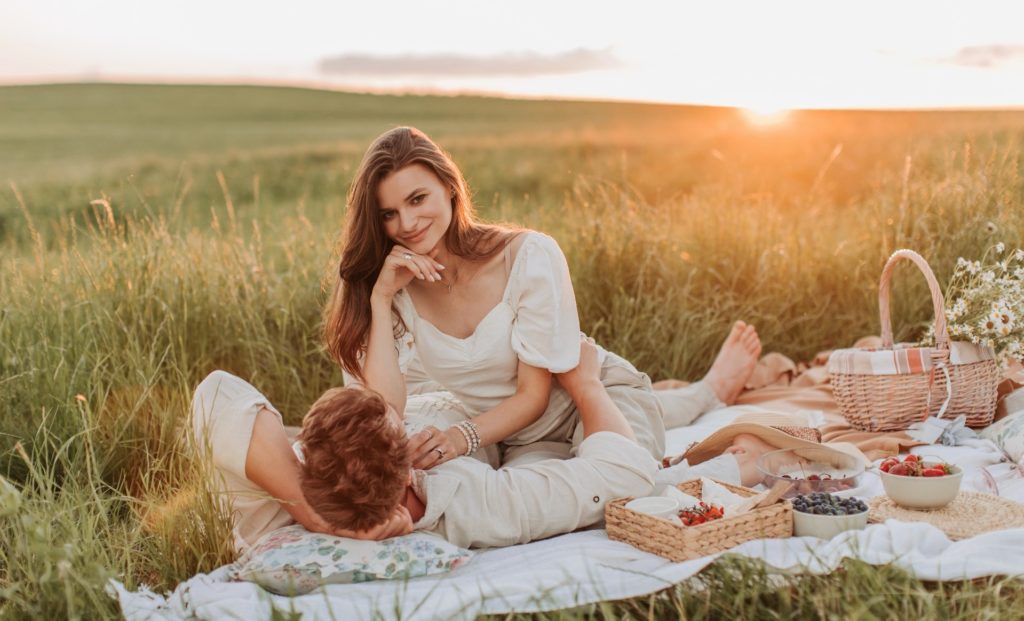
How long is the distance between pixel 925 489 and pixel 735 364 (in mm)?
2007

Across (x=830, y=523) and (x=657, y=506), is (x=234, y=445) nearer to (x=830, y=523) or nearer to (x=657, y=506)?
(x=657, y=506)

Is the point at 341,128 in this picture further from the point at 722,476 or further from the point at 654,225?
the point at 722,476

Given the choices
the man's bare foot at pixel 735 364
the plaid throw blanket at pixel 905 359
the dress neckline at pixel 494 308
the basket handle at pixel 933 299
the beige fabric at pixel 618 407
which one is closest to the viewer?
the dress neckline at pixel 494 308

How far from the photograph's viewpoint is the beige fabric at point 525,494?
10.3 feet

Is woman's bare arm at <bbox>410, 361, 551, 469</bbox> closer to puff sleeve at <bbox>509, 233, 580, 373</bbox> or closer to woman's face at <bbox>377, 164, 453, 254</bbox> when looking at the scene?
puff sleeve at <bbox>509, 233, 580, 373</bbox>

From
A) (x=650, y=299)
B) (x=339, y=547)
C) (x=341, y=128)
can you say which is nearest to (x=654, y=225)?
(x=650, y=299)

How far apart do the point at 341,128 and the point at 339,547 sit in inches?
1492

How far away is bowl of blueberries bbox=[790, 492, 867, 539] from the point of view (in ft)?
9.68

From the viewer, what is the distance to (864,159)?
23594 millimetres

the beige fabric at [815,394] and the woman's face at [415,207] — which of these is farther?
the beige fabric at [815,394]

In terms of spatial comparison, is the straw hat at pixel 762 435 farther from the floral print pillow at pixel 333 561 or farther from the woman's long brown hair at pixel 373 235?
the floral print pillow at pixel 333 561

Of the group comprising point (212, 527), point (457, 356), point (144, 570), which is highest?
point (457, 356)

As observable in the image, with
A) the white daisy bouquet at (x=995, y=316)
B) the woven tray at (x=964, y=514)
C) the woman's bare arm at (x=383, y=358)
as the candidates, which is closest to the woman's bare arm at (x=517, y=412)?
the woman's bare arm at (x=383, y=358)

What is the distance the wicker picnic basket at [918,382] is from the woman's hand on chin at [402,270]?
2029mm
